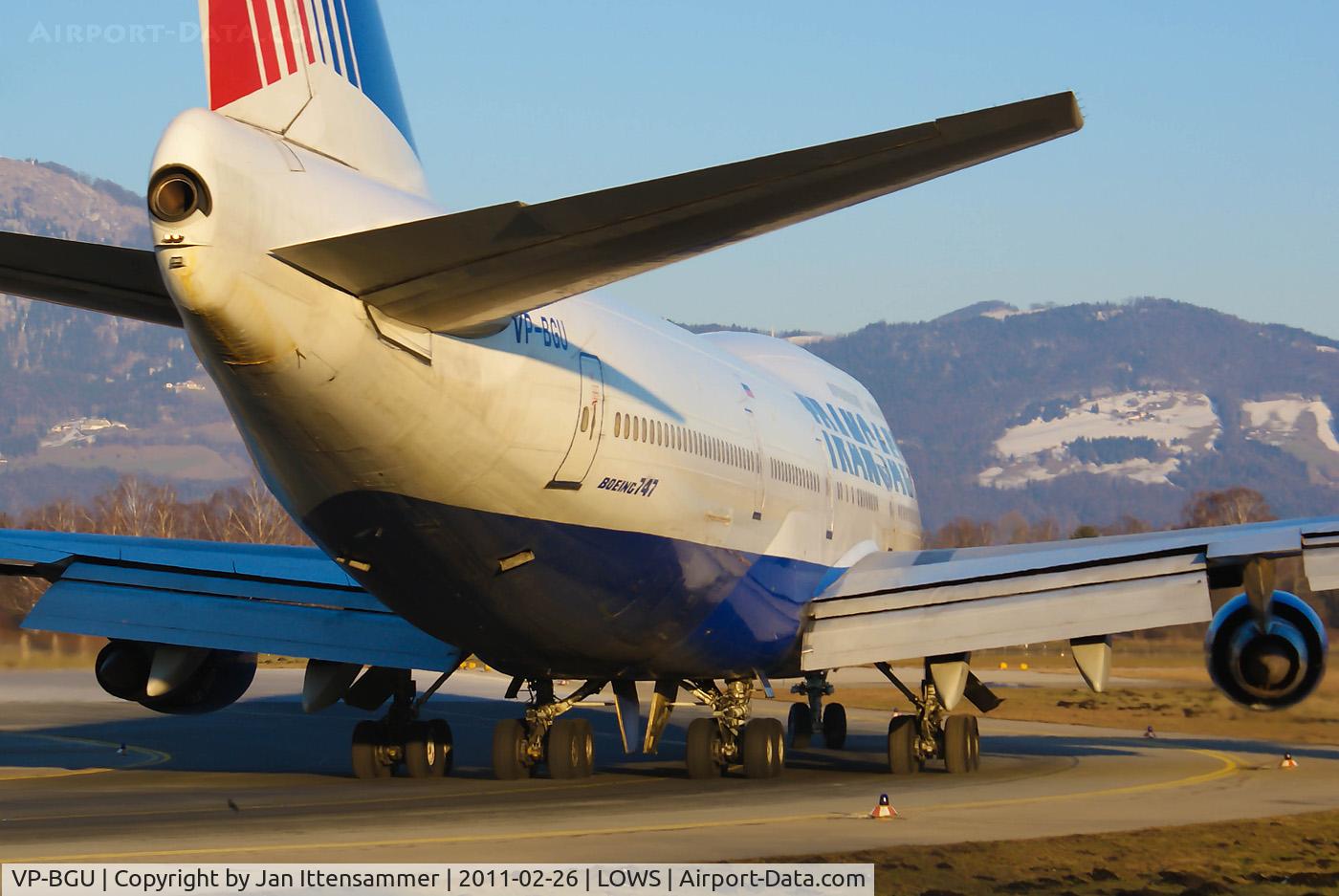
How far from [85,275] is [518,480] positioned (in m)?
3.84

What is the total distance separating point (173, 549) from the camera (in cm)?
2006

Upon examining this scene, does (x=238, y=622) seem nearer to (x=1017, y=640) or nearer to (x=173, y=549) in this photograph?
(x=173, y=549)

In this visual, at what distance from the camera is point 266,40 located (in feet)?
43.2

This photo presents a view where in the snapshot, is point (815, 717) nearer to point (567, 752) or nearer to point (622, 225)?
point (567, 752)

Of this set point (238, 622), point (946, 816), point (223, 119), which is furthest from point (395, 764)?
point (223, 119)

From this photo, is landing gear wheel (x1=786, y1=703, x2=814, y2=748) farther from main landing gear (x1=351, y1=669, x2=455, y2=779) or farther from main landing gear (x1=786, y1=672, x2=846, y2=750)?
main landing gear (x1=351, y1=669, x2=455, y2=779)

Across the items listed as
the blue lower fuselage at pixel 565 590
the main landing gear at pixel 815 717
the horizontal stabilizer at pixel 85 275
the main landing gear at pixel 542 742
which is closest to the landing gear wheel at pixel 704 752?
the blue lower fuselage at pixel 565 590

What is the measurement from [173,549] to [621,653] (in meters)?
5.55

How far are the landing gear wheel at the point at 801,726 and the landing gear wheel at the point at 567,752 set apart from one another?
7.79m

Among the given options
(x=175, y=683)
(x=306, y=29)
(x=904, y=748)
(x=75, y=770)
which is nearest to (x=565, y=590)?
(x=306, y=29)

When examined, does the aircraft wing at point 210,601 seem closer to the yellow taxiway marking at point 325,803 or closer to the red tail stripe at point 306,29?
the yellow taxiway marking at point 325,803

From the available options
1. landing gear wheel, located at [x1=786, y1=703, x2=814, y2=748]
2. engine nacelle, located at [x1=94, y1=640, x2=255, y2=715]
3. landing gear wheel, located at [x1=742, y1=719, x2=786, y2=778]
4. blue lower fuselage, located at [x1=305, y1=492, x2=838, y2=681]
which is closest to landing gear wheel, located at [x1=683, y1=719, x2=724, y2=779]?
landing gear wheel, located at [x1=742, y1=719, x2=786, y2=778]

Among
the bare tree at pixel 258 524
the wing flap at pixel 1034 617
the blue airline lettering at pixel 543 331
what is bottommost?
the wing flap at pixel 1034 617

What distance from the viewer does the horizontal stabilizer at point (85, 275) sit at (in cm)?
1236
